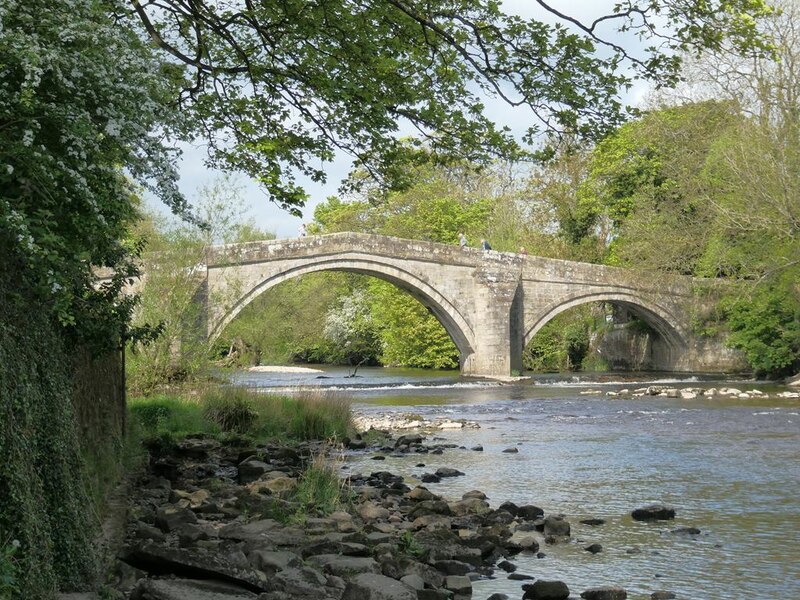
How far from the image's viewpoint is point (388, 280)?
28.7 meters

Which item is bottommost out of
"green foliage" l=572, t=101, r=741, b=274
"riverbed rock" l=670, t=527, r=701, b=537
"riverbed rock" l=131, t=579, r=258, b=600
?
"riverbed rock" l=670, t=527, r=701, b=537

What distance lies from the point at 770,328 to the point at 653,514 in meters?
19.9

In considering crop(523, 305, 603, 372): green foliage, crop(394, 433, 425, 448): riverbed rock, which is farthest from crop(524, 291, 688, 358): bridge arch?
crop(394, 433, 425, 448): riverbed rock

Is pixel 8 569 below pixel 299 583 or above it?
above

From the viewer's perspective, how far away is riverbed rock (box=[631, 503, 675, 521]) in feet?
24.9

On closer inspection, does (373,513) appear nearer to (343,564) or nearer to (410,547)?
(410,547)

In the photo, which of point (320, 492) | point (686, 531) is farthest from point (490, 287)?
point (320, 492)

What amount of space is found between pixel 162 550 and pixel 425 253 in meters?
24.1

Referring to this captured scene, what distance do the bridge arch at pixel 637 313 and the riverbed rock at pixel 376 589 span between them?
26069mm

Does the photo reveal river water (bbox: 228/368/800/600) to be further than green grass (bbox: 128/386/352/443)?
No

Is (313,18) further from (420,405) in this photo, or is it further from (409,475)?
(420,405)

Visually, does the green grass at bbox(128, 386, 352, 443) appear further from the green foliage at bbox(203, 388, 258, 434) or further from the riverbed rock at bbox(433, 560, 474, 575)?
the riverbed rock at bbox(433, 560, 474, 575)

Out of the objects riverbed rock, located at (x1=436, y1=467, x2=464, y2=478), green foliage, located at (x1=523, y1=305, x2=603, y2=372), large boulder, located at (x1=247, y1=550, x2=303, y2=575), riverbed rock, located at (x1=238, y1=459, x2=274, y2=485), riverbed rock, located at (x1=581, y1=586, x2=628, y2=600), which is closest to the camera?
large boulder, located at (x1=247, y1=550, x2=303, y2=575)

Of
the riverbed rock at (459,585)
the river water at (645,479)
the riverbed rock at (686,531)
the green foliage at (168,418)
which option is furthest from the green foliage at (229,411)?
the riverbed rock at (459,585)
